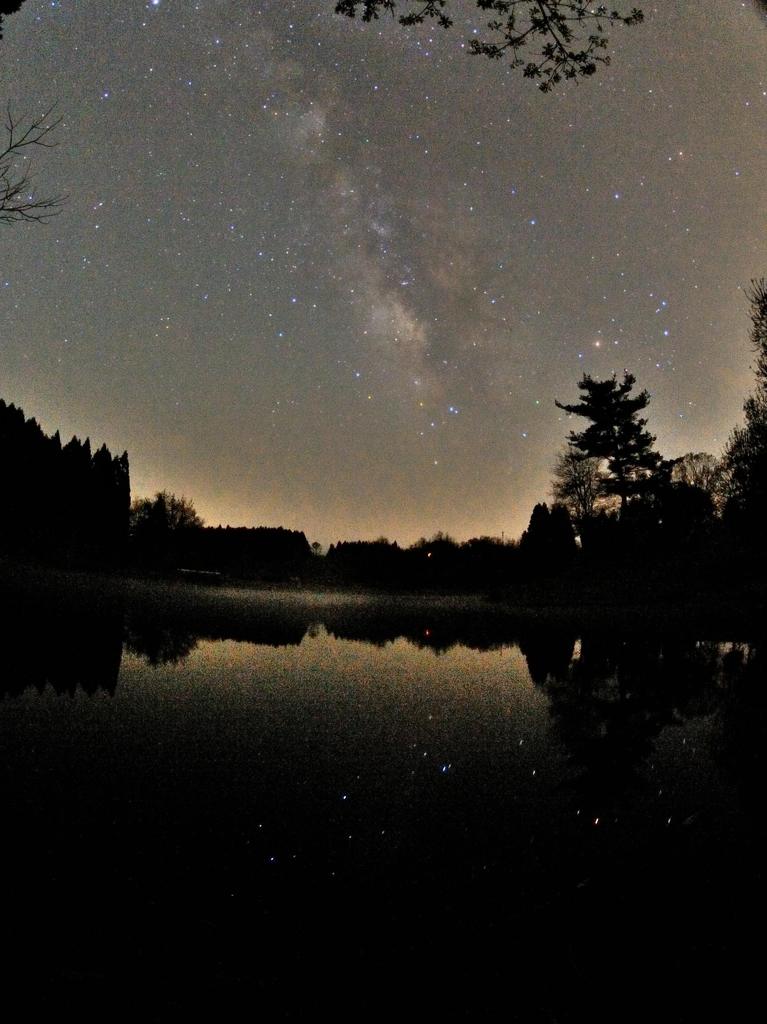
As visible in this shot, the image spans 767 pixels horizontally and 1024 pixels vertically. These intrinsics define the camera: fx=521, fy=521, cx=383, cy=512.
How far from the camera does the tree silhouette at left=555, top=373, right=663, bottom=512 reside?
1478 inches

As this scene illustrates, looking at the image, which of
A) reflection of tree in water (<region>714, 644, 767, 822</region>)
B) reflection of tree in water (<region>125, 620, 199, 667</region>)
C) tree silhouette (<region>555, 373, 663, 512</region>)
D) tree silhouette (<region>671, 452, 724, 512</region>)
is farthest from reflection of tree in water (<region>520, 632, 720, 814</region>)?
tree silhouette (<region>671, 452, 724, 512</region>)

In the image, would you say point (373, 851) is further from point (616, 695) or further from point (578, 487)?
point (578, 487)

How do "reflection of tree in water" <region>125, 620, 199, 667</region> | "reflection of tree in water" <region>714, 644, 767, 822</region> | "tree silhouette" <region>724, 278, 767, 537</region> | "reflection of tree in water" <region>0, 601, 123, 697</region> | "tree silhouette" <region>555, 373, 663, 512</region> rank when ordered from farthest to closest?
"tree silhouette" <region>555, 373, 663, 512</region>, "tree silhouette" <region>724, 278, 767, 537</region>, "reflection of tree in water" <region>125, 620, 199, 667</region>, "reflection of tree in water" <region>0, 601, 123, 697</region>, "reflection of tree in water" <region>714, 644, 767, 822</region>

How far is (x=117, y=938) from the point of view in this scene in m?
2.32

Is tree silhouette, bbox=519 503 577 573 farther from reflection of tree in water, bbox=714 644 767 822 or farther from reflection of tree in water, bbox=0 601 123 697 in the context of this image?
reflection of tree in water, bbox=0 601 123 697

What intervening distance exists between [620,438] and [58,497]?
5887 centimetres

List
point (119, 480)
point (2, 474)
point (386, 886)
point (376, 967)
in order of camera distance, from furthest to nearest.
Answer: point (119, 480) < point (2, 474) < point (386, 886) < point (376, 967)

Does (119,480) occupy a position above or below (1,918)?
above

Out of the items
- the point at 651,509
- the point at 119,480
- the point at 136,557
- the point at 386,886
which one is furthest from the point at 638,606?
the point at 119,480

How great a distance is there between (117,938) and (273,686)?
5.43 m

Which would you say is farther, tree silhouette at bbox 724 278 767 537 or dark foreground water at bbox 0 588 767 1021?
tree silhouette at bbox 724 278 767 537

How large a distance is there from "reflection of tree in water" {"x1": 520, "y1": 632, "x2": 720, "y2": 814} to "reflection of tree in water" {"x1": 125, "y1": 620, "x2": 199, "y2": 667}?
6364 mm

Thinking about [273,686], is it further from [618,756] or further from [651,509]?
[651,509]

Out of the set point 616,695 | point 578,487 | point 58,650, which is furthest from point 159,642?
point 578,487
